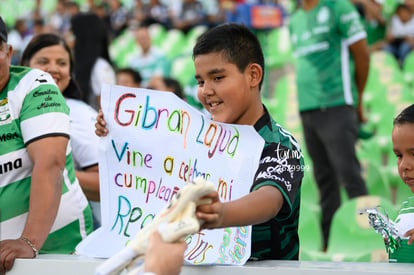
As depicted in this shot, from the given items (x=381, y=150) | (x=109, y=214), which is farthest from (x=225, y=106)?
(x=381, y=150)

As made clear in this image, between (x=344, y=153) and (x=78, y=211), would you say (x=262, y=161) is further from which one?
(x=344, y=153)

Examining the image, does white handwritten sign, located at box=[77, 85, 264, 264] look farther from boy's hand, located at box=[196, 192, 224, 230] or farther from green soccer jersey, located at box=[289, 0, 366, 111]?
green soccer jersey, located at box=[289, 0, 366, 111]

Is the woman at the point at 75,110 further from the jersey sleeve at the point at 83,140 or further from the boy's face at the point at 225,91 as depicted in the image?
the boy's face at the point at 225,91

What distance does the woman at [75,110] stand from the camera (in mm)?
4133

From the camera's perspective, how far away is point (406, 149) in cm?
275

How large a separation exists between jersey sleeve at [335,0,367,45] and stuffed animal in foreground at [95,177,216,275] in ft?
13.8

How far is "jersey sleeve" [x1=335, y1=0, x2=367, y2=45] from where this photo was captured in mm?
5895

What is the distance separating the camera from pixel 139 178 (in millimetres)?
2562

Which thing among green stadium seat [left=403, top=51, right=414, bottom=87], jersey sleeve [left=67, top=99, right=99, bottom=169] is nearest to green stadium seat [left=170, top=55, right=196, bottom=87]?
green stadium seat [left=403, top=51, right=414, bottom=87]

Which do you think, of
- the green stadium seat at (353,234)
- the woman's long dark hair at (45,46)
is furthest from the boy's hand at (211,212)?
the green stadium seat at (353,234)

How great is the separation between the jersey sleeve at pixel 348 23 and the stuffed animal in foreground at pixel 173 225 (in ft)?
13.8

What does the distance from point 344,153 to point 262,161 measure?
3327 mm

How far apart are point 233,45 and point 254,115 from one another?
240 millimetres

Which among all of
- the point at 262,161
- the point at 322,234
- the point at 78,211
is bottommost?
the point at 322,234
